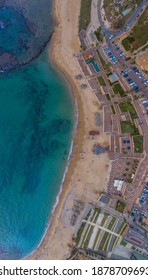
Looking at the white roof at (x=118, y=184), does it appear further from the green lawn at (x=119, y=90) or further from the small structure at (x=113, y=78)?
the small structure at (x=113, y=78)

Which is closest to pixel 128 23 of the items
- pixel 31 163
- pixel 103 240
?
pixel 31 163

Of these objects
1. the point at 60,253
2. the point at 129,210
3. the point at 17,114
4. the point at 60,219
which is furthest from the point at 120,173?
the point at 17,114

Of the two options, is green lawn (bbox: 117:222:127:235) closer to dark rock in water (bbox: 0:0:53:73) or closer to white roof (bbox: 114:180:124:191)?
white roof (bbox: 114:180:124:191)

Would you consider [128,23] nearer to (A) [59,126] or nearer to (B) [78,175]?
(A) [59,126]

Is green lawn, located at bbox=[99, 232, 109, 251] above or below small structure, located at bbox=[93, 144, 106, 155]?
below

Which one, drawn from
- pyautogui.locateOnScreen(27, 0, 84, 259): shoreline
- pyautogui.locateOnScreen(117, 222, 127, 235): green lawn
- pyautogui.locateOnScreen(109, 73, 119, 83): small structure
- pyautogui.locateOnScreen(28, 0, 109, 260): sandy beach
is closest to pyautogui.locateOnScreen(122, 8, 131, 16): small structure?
pyautogui.locateOnScreen(109, 73, 119, 83): small structure

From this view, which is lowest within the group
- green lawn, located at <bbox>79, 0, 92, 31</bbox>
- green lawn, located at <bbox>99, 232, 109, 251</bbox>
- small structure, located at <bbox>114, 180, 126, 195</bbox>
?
green lawn, located at <bbox>99, 232, 109, 251</bbox>

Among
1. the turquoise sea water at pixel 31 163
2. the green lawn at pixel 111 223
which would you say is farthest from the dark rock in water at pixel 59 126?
the green lawn at pixel 111 223
